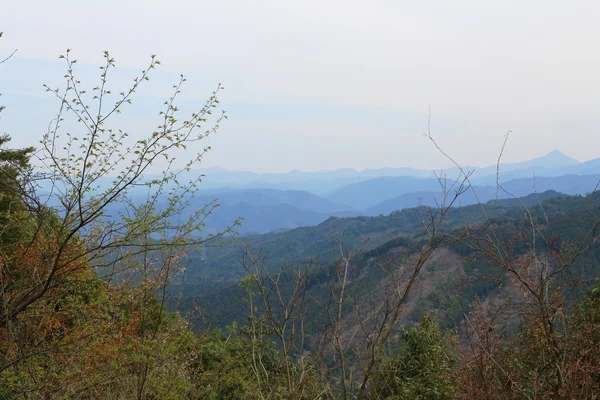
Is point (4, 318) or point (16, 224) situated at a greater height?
point (16, 224)

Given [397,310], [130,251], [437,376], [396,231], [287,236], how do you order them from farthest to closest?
[287,236] → [396,231] → [437,376] → [130,251] → [397,310]

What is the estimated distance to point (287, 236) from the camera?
169 meters

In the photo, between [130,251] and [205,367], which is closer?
[130,251]

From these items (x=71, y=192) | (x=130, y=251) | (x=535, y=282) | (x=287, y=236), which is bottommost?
(x=287, y=236)

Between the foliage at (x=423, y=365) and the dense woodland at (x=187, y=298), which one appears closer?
the dense woodland at (x=187, y=298)

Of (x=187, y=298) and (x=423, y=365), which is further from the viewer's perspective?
(x=423, y=365)

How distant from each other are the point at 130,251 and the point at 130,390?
5188mm

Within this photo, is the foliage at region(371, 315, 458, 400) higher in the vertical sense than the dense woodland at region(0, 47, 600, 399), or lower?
lower

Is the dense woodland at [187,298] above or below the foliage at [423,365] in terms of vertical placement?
above

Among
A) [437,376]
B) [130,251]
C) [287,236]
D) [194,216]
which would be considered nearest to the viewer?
[130,251]

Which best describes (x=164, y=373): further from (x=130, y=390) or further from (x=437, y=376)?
(x=437, y=376)

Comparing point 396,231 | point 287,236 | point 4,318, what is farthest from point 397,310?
point 287,236

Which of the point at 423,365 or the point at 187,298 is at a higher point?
the point at 187,298

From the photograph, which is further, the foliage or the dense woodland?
the foliage
